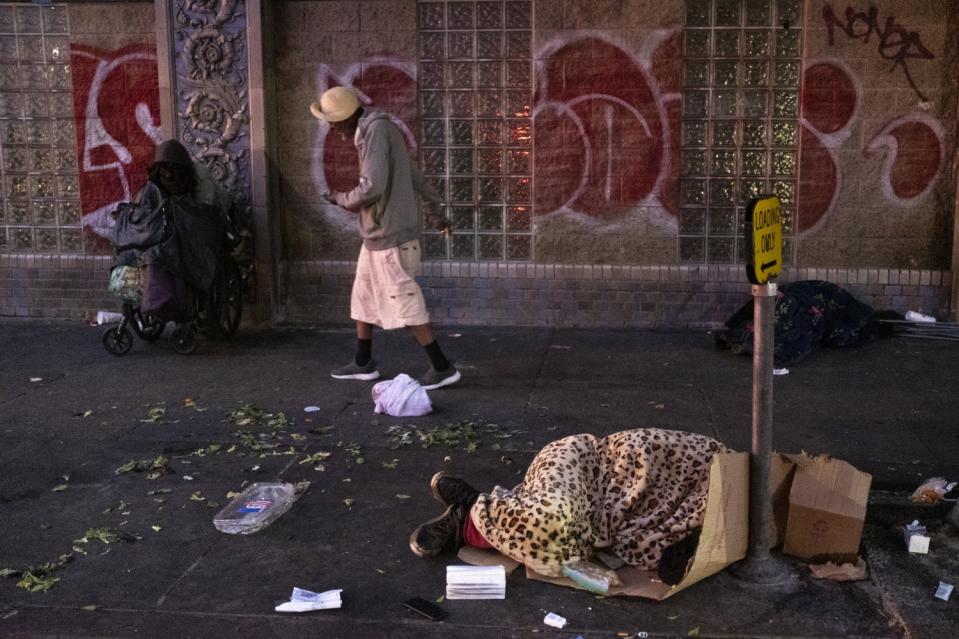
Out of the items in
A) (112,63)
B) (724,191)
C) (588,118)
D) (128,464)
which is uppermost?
(112,63)

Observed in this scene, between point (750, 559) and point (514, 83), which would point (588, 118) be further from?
point (750, 559)

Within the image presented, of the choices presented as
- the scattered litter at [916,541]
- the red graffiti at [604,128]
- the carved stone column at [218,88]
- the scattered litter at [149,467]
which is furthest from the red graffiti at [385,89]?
the scattered litter at [916,541]

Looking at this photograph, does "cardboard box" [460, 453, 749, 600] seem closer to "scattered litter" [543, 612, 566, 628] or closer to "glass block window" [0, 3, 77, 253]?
"scattered litter" [543, 612, 566, 628]

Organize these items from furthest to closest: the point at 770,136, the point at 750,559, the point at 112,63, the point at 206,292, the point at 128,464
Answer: the point at 112,63, the point at 770,136, the point at 206,292, the point at 128,464, the point at 750,559

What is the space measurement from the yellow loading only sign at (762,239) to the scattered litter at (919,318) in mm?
5122

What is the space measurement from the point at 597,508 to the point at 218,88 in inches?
240

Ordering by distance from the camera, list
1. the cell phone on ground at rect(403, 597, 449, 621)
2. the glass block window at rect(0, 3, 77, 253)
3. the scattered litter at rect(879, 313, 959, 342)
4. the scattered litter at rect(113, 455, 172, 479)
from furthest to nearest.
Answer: the glass block window at rect(0, 3, 77, 253) < the scattered litter at rect(879, 313, 959, 342) < the scattered litter at rect(113, 455, 172, 479) < the cell phone on ground at rect(403, 597, 449, 621)

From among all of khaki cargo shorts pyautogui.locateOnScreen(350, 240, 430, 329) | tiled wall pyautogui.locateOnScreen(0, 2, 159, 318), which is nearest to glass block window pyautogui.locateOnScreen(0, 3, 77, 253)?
tiled wall pyautogui.locateOnScreen(0, 2, 159, 318)

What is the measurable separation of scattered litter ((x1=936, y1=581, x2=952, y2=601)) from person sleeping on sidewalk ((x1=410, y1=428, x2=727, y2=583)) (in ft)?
2.88

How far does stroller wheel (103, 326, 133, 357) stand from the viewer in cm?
774

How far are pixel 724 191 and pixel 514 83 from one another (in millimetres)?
2004

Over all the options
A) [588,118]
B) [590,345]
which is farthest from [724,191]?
[590,345]

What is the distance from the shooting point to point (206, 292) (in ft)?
25.3

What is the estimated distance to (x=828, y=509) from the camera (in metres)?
3.82
